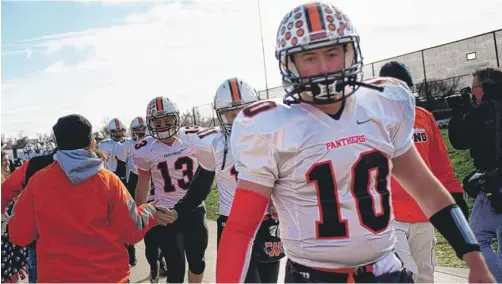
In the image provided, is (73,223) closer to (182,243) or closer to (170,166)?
(182,243)

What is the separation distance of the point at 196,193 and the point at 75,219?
1.44 meters

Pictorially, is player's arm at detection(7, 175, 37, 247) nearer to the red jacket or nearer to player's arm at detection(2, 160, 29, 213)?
player's arm at detection(2, 160, 29, 213)

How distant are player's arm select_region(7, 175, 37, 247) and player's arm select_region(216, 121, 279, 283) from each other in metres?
1.70

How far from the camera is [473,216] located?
14.1 feet

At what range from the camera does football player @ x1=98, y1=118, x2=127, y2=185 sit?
9.77 meters

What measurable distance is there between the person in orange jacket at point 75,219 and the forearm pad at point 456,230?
6.14 feet

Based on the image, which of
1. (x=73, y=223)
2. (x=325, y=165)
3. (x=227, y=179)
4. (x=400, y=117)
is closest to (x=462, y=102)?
(x=227, y=179)

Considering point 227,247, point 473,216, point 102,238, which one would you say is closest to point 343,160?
point 227,247

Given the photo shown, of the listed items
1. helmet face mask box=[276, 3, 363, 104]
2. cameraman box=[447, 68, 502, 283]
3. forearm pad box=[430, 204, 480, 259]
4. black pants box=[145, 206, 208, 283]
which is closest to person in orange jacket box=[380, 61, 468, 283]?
cameraman box=[447, 68, 502, 283]

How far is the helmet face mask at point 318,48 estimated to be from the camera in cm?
206

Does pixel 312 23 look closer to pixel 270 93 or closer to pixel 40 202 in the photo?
pixel 40 202

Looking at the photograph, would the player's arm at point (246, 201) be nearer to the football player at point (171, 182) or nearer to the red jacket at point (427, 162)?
the red jacket at point (427, 162)

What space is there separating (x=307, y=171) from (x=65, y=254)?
1.82 meters

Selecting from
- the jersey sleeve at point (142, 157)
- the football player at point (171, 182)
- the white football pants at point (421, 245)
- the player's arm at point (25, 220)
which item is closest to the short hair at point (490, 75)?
the white football pants at point (421, 245)
